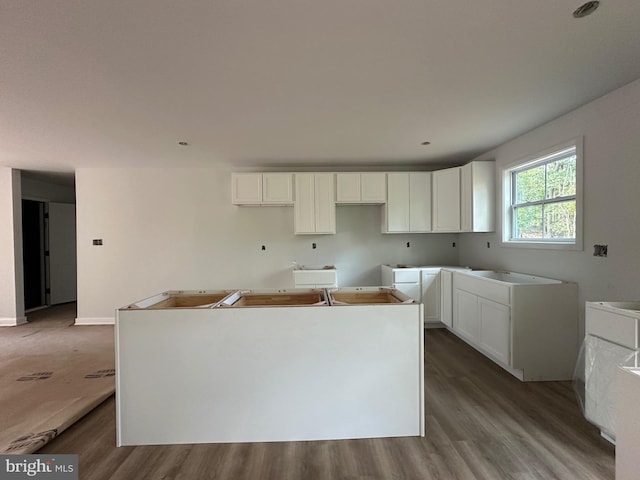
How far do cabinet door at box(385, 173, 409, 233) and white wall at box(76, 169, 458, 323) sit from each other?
0.41 meters

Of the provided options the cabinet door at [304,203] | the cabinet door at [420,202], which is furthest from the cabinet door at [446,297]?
the cabinet door at [304,203]

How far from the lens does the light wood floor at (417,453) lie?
170cm

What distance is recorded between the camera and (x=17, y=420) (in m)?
2.15

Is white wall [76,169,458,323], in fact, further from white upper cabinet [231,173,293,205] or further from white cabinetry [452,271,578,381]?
white cabinetry [452,271,578,381]

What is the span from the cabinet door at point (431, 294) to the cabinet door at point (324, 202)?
5.12 feet

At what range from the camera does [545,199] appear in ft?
10.3

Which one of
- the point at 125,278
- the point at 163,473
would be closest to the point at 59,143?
the point at 125,278

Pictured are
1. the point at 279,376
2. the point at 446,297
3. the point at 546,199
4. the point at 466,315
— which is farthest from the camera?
the point at 446,297

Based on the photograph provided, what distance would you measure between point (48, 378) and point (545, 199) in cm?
538

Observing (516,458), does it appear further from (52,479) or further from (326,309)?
(52,479)

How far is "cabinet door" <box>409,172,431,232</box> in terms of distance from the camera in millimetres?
4426

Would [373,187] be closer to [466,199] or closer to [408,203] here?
[408,203]

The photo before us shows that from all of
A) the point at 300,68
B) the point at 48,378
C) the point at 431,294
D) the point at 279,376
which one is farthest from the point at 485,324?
the point at 48,378

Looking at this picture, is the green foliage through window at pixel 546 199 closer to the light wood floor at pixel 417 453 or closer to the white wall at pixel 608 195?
the white wall at pixel 608 195
